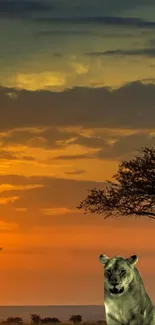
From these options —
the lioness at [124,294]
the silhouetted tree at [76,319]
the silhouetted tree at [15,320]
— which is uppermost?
the silhouetted tree at [76,319]

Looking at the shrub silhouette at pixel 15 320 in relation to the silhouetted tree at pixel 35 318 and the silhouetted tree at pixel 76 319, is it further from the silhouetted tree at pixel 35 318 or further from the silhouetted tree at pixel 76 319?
the silhouetted tree at pixel 76 319

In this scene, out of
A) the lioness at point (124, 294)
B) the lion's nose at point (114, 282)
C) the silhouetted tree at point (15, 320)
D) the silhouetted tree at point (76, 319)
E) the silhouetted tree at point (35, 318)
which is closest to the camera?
the lion's nose at point (114, 282)

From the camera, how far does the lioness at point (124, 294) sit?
78.2 feet

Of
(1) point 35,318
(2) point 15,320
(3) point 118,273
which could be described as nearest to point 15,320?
(2) point 15,320

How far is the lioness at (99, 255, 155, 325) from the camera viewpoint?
78.2ft

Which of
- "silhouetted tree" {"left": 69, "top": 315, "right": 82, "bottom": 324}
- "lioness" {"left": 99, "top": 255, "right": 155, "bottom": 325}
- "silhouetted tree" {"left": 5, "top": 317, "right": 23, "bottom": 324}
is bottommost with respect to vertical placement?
"lioness" {"left": 99, "top": 255, "right": 155, "bottom": 325}

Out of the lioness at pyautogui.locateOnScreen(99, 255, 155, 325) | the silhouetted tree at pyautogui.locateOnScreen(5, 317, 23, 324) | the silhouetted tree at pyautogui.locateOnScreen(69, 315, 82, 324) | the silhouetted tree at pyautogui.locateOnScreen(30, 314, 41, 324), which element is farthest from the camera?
the silhouetted tree at pyautogui.locateOnScreen(69, 315, 82, 324)

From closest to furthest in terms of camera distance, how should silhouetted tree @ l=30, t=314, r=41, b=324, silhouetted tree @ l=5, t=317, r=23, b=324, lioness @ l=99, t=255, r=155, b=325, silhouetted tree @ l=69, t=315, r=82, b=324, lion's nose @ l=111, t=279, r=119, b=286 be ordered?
lion's nose @ l=111, t=279, r=119, b=286
lioness @ l=99, t=255, r=155, b=325
silhouetted tree @ l=5, t=317, r=23, b=324
silhouetted tree @ l=30, t=314, r=41, b=324
silhouetted tree @ l=69, t=315, r=82, b=324

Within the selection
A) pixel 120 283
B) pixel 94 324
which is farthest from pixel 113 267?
pixel 94 324

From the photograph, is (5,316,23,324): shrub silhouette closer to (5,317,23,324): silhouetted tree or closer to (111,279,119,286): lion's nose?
(5,317,23,324): silhouetted tree

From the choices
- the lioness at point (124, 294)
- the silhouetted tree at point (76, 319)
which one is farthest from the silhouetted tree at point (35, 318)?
the lioness at point (124, 294)

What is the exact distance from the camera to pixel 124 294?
24031 millimetres

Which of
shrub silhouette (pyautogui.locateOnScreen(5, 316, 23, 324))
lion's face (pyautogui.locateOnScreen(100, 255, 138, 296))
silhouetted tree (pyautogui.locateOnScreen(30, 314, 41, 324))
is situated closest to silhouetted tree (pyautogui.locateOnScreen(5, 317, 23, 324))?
shrub silhouette (pyautogui.locateOnScreen(5, 316, 23, 324))

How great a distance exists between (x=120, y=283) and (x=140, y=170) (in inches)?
1219
